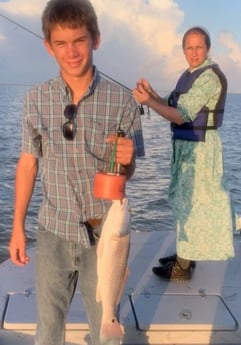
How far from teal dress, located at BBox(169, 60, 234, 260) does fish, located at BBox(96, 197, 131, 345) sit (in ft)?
6.11

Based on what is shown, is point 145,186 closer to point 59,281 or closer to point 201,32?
point 201,32

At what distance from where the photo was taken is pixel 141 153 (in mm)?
3076

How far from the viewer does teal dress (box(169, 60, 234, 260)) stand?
4.52 m

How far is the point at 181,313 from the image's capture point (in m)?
4.12

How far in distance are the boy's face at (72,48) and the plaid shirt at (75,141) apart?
4.9 inches

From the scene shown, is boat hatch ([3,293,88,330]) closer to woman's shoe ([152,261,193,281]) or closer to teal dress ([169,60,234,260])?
woman's shoe ([152,261,193,281])

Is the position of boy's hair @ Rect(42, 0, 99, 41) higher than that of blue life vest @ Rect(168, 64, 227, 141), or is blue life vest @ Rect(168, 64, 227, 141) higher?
boy's hair @ Rect(42, 0, 99, 41)

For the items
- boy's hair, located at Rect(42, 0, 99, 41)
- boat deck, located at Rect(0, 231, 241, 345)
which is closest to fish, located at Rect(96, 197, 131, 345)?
boy's hair, located at Rect(42, 0, 99, 41)

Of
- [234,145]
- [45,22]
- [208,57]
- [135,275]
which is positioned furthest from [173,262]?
[234,145]

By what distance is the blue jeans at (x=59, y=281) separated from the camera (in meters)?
2.99

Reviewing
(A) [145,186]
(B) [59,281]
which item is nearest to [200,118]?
(B) [59,281]

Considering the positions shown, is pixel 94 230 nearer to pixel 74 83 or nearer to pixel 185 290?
pixel 74 83

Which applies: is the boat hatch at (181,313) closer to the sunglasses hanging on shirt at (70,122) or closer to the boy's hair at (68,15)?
the sunglasses hanging on shirt at (70,122)

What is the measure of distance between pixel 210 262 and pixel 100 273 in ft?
8.88
